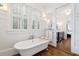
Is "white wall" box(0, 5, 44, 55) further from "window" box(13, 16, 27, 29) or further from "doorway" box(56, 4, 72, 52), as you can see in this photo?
"doorway" box(56, 4, 72, 52)

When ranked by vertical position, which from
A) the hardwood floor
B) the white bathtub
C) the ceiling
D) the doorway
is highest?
the ceiling

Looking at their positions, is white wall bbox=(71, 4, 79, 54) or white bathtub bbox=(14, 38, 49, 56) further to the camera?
white wall bbox=(71, 4, 79, 54)

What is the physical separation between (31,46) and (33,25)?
42 centimetres

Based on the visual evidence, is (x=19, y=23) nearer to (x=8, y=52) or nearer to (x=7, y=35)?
(x=7, y=35)

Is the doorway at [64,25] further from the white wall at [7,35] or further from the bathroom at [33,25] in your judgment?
the white wall at [7,35]

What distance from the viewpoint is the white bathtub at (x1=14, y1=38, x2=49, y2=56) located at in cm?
123

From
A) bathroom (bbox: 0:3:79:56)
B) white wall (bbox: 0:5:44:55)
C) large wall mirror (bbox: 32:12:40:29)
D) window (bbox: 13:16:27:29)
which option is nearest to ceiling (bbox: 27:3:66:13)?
bathroom (bbox: 0:3:79:56)

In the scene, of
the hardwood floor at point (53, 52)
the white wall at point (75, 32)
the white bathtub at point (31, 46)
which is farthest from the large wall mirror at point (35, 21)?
the white wall at point (75, 32)

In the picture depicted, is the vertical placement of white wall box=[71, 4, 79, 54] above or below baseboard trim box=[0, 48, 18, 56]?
above

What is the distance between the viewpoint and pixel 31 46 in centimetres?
132

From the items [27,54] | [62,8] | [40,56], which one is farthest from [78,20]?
[27,54]

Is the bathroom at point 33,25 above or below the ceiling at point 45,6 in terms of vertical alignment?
A: below

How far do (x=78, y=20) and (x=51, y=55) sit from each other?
3.02 feet

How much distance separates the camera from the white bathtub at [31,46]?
1.23m
